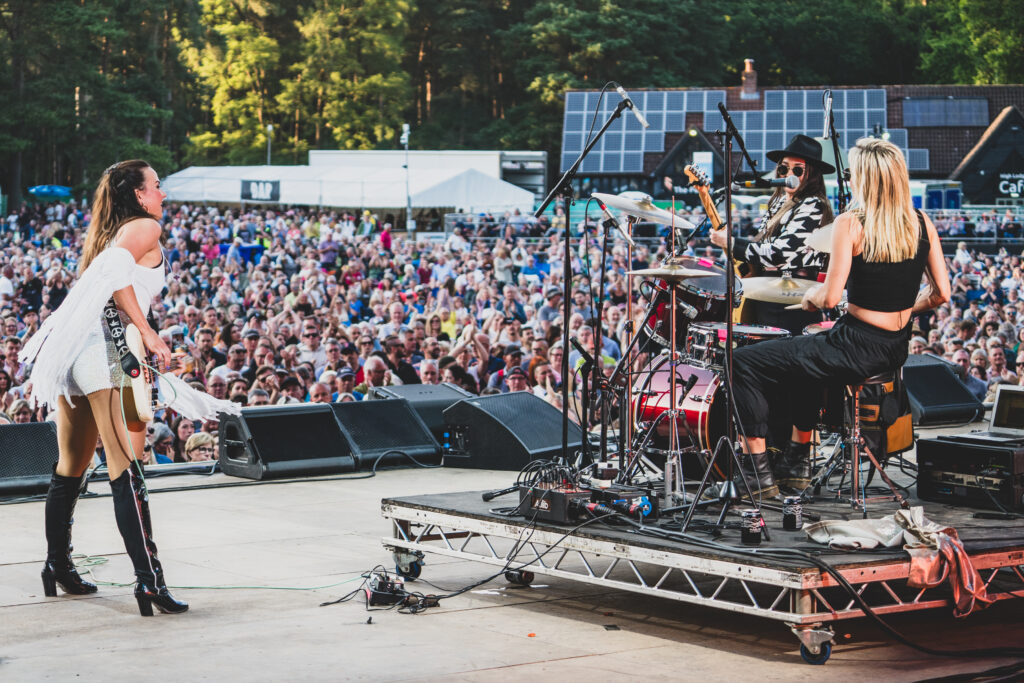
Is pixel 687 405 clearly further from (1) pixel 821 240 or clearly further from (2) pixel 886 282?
(2) pixel 886 282

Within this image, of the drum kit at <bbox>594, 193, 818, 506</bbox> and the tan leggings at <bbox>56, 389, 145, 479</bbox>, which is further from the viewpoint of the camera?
the drum kit at <bbox>594, 193, 818, 506</bbox>

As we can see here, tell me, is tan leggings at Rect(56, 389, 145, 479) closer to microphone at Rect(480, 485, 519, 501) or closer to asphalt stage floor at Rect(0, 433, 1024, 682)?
asphalt stage floor at Rect(0, 433, 1024, 682)

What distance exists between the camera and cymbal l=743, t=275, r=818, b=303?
561cm

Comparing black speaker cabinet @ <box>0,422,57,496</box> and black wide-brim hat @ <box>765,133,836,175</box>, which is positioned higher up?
black wide-brim hat @ <box>765,133,836,175</box>

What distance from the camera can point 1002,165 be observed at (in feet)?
155

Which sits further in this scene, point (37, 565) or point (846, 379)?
point (37, 565)

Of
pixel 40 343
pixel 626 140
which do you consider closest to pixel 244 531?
pixel 40 343

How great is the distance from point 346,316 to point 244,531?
9.55 m

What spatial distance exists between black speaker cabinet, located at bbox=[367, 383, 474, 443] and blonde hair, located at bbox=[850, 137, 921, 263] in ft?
14.3

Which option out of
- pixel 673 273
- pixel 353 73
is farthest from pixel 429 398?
pixel 353 73

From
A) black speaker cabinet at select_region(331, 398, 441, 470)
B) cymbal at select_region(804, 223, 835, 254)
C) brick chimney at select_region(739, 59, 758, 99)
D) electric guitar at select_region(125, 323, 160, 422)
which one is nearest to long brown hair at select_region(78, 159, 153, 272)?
electric guitar at select_region(125, 323, 160, 422)

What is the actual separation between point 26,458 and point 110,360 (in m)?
2.97

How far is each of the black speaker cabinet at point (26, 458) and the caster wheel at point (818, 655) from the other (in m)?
4.69

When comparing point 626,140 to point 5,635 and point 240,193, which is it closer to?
point 240,193
